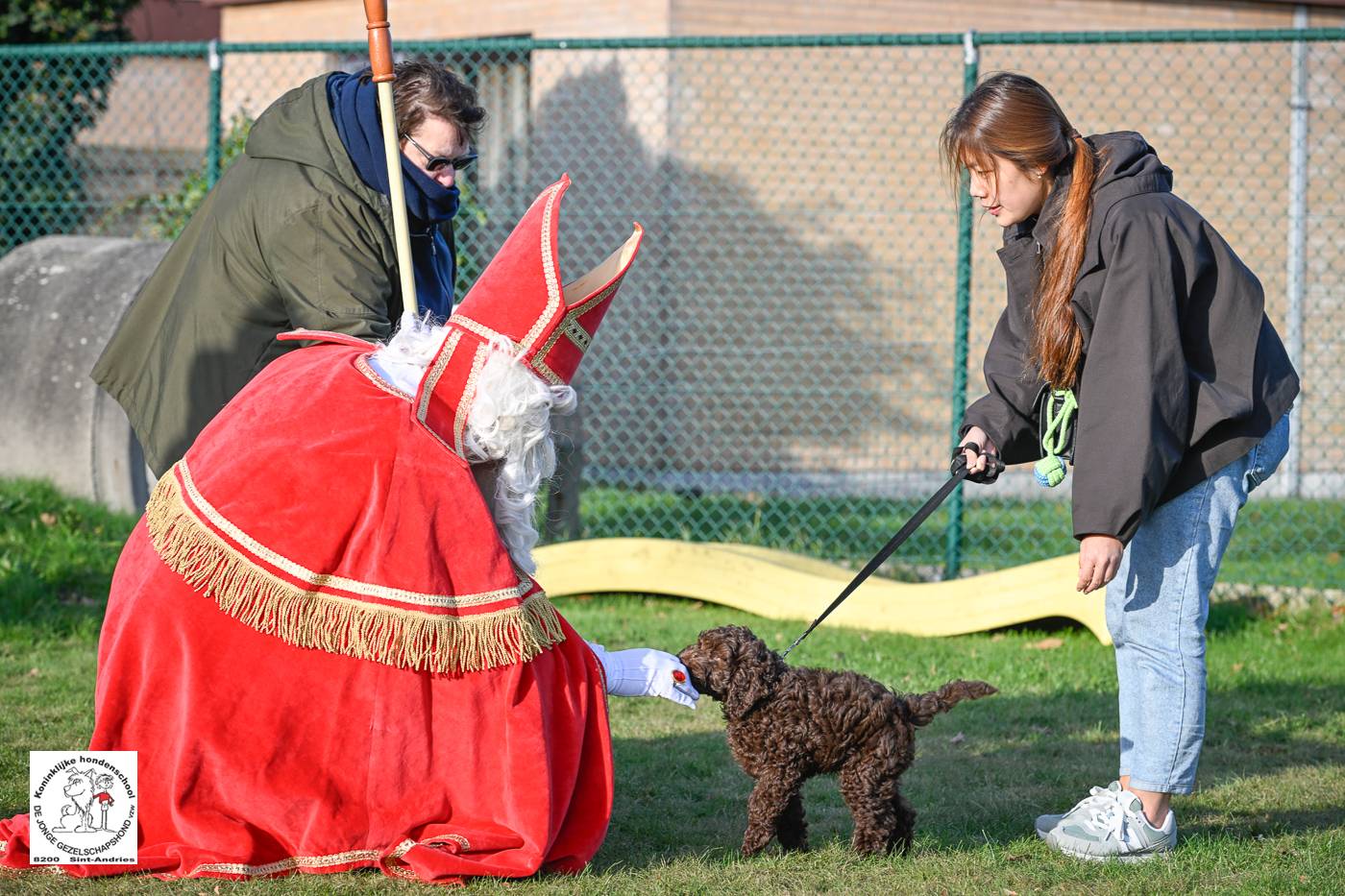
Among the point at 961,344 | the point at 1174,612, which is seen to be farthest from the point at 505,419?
the point at 961,344

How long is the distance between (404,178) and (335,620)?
145 centimetres

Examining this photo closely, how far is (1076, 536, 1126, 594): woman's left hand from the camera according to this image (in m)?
3.05

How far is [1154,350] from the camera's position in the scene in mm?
3010

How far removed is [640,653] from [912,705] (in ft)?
2.33

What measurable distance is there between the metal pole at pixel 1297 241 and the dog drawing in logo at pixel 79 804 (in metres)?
7.82

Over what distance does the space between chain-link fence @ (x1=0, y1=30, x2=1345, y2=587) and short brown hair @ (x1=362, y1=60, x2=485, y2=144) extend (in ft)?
18.3

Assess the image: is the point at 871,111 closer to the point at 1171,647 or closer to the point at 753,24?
the point at 753,24

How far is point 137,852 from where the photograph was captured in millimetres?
3012

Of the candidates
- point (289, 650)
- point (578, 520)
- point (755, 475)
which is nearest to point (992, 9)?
point (755, 475)

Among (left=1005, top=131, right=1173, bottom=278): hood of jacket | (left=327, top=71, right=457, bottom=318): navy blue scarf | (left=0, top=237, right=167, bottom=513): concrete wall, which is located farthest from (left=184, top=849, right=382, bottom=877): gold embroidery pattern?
(left=0, top=237, right=167, bottom=513): concrete wall

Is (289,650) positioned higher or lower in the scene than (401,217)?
lower

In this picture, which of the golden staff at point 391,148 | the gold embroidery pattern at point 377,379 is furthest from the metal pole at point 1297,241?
the gold embroidery pattern at point 377,379

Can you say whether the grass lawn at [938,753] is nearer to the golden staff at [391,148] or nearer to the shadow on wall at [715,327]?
the golden staff at [391,148]

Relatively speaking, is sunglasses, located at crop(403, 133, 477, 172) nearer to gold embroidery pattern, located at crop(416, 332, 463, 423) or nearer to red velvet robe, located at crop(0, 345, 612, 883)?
red velvet robe, located at crop(0, 345, 612, 883)
